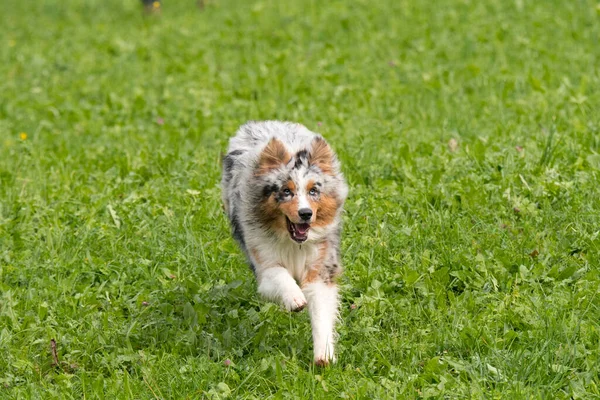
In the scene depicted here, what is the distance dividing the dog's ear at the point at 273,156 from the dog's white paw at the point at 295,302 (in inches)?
30.2

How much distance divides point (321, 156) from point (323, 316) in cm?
93

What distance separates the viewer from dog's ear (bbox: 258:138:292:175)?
5527 millimetres

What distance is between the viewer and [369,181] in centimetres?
786

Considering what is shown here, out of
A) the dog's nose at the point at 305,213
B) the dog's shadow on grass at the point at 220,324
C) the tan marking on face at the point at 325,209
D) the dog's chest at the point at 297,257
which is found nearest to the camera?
the dog's nose at the point at 305,213

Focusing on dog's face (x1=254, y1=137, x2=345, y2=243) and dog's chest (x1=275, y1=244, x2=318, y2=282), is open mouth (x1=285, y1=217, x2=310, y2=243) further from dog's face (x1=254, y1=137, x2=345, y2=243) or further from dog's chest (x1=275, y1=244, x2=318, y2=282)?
dog's chest (x1=275, y1=244, x2=318, y2=282)

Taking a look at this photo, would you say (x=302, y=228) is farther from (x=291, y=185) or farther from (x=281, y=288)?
(x=281, y=288)

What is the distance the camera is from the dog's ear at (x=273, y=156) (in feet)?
18.1

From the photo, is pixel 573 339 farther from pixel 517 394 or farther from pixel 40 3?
pixel 40 3

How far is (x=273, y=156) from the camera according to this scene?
5.55 m

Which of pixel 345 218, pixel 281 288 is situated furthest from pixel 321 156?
pixel 345 218

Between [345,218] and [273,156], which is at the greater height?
[273,156]

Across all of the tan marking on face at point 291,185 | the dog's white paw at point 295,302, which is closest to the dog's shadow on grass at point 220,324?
the dog's white paw at point 295,302

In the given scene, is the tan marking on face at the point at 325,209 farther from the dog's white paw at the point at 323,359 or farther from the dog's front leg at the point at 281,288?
the dog's white paw at the point at 323,359

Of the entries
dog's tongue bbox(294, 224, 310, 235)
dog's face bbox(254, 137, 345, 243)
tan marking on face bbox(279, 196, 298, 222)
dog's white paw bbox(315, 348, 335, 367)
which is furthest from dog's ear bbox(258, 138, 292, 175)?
dog's white paw bbox(315, 348, 335, 367)
